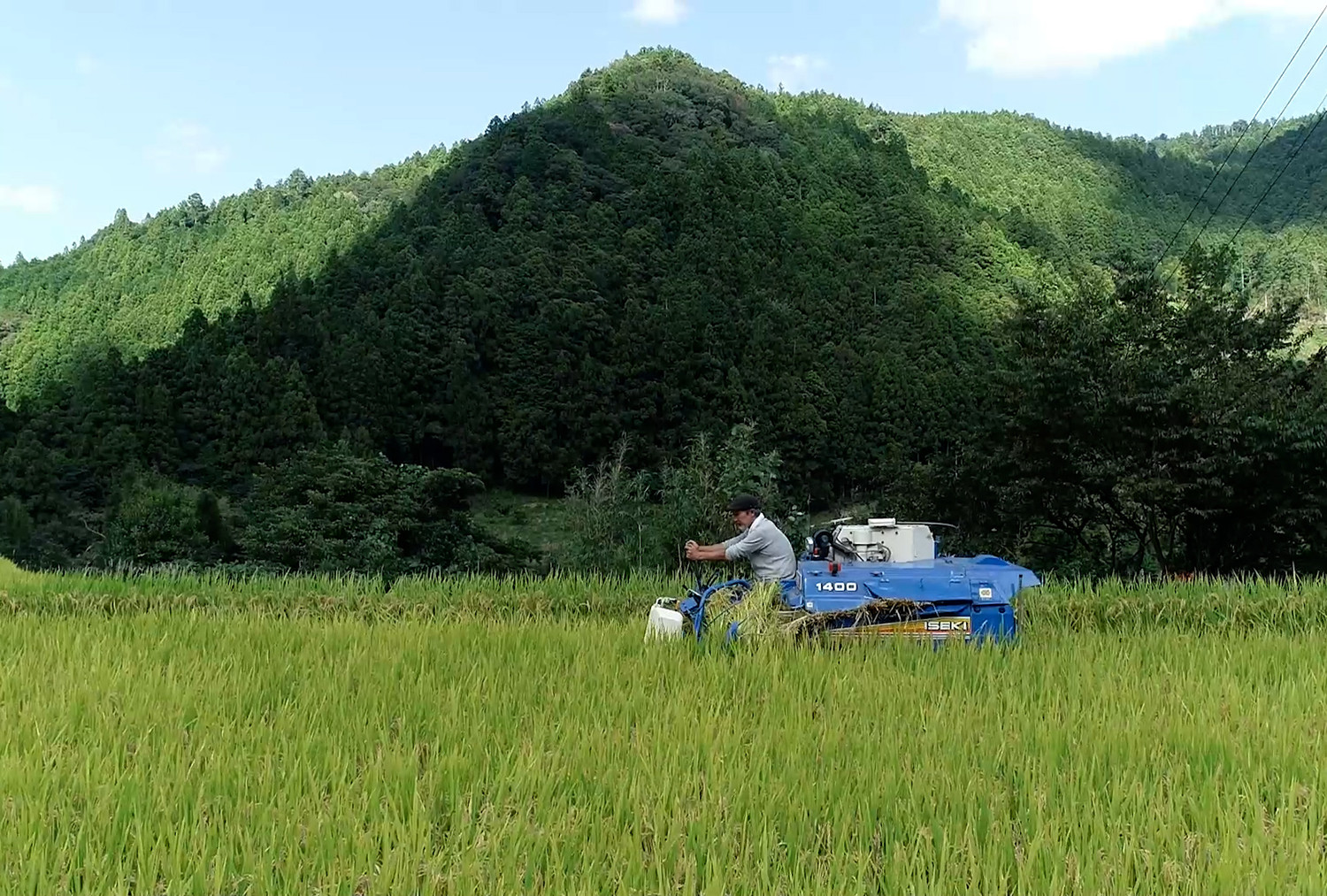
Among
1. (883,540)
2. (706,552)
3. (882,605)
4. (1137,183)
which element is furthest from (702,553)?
(1137,183)

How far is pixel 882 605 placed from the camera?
540cm

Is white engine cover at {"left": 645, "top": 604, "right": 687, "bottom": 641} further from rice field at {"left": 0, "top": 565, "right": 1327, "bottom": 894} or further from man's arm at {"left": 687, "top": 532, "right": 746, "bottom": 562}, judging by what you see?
man's arm at {"left": 687, "top": 532, "right": 746, "bottom": 562}

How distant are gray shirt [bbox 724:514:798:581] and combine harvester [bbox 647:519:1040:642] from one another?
134mm

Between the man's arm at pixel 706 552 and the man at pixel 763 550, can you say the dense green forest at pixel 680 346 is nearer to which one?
the man at pixel 763 550

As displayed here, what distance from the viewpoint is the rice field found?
2590mm

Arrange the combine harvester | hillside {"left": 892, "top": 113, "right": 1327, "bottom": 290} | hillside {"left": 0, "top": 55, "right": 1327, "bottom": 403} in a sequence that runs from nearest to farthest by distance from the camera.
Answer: the combine harvester < hillside {"left": 0, "top": 55, "right": 1327, "bottom": 403} < hillside {"left": 892, "top": 113, "right": 1327, "bottom": 290}

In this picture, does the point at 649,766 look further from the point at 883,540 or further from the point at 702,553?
the point at 883,540

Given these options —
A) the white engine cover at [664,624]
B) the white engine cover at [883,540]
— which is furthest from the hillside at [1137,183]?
the white engine cover at [664,624]

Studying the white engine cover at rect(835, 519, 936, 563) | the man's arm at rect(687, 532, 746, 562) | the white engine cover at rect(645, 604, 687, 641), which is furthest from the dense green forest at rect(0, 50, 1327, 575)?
the white engine cover at rect(645, 604, 687, 641)

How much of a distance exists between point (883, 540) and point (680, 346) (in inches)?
2155

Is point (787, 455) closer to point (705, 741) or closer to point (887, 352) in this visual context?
point (887, 352)

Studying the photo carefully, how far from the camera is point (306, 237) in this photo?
8581 cm

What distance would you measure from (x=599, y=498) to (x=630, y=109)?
87489mm

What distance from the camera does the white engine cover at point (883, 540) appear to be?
5871 millimetres
